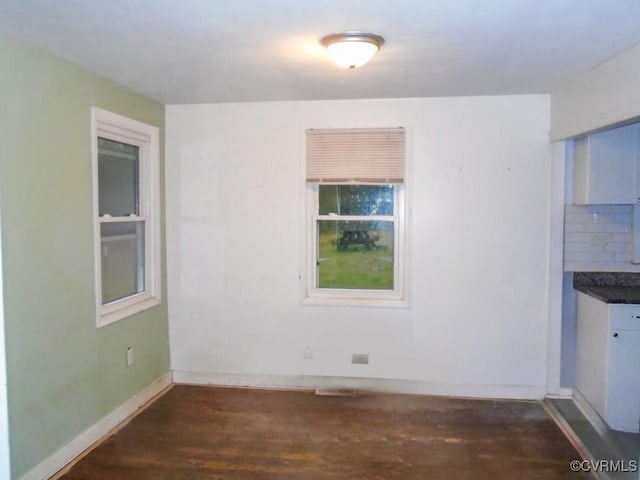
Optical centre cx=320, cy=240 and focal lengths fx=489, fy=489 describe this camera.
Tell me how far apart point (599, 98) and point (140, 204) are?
331 centimetres

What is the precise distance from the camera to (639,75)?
2525 millimetres

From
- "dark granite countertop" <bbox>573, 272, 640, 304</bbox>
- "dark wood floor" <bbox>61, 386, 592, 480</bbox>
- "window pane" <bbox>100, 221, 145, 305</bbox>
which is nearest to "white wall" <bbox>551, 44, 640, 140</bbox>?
"dark granite countertop" <bbox>573, 272, 640, 304</bbox>

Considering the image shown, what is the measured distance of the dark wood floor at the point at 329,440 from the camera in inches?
113

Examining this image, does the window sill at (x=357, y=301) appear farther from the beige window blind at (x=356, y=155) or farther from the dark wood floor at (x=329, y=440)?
the beige window blind at (x=356, y=155)

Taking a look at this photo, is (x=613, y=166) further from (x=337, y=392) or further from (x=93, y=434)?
(x=93, y=434)

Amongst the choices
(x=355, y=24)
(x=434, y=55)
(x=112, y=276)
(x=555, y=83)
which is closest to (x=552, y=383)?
(x=555, y=83)

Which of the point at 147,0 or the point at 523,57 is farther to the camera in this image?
the point at 523,57

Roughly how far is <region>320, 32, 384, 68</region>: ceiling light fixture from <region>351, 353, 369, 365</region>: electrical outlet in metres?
2.38

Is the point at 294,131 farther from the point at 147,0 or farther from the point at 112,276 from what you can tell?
the point at 147,0

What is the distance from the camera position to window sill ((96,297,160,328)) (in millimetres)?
3287

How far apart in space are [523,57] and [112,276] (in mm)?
3069

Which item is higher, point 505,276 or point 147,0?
point 147,0

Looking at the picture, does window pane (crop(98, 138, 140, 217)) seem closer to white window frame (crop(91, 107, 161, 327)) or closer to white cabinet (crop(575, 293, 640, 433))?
white window frame (crop(91, 107, 161, 327))

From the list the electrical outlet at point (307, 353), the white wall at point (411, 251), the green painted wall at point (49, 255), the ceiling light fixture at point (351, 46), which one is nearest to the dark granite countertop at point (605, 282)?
the white wall at point (411, 251)
